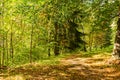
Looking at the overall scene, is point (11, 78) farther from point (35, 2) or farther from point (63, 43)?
point (63, 43)

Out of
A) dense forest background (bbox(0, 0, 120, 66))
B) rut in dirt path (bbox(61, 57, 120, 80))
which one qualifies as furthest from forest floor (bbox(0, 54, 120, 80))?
dense forest background (bbox(0, 0, 120, 66))

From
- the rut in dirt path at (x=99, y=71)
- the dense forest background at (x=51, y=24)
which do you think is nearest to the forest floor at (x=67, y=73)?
the rut in dirt path at (x=99, y=71)

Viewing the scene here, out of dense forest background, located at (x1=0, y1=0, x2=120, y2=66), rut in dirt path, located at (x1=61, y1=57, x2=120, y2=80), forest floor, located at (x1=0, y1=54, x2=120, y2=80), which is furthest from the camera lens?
dense forest background, located at (x1=0, y1=0, x2=120, y2=66)

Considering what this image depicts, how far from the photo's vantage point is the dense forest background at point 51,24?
1524 centimetres

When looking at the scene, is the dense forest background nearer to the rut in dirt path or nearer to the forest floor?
the rut in dirt path

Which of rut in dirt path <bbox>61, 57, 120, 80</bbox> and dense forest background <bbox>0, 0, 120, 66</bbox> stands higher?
dense forest background <bbox>0, 0, 120, 66</bbox>

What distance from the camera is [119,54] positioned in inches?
603

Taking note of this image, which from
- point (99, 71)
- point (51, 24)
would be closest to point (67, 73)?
point (99, 71)

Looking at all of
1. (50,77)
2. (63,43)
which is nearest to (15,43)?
(63,43)

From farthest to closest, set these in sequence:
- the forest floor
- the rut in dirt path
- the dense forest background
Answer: the dense forest background
the rut in dirt path
the forest floor

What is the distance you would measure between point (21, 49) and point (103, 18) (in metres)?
22.2

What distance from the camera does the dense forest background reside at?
15.2 metres

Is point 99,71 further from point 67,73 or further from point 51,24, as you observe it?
point 51,24

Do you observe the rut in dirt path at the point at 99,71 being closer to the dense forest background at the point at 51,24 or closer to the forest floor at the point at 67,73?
the forest floor at the point at 67,73
